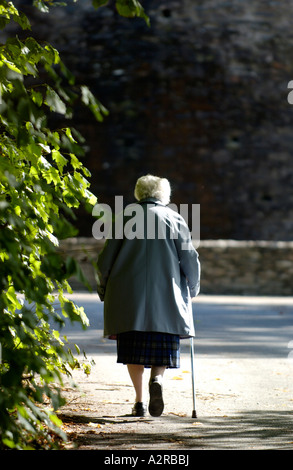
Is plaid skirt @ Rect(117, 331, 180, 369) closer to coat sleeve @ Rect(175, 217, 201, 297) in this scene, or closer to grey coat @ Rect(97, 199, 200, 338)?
grey coat @ Rect(97, 199, 200, 338)

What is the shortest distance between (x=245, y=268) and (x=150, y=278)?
15.9 metres

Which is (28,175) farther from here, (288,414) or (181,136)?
(181,136)

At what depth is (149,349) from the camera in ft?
18.5

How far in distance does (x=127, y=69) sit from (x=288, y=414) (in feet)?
60.0

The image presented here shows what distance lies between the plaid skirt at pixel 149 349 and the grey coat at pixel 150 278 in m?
0.09

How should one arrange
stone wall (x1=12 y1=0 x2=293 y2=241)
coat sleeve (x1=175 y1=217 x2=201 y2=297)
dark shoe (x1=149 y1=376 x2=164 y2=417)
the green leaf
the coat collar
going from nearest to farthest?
the green leaf
dark shoe (x1=149 y1=376 x2=164 y2=417)
coat sleeve (x1=175 y1=217 x2=201 y2=297)
the coat collar
stone wall (x1=12 y1=0 x2=293 y2=241)

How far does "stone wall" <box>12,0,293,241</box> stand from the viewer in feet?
75.0

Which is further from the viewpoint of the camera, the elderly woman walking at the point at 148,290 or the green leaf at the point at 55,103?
the elderly woman walking at the point at 148,290

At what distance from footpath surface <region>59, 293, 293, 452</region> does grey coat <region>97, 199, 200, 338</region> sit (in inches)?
15.7

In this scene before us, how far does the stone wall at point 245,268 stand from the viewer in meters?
21.3

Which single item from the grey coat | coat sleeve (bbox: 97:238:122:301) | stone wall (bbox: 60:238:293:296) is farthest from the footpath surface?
A: stone wall (bbox: 60:238:293:296)

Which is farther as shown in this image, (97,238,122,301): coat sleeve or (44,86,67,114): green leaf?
(97,238,122,301): coat sleeve

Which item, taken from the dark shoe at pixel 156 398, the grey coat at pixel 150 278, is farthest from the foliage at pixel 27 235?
the dark shoe at pixel 156 398

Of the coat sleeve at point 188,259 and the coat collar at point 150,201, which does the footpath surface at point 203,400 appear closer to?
the coat sleeve at point 188,259
